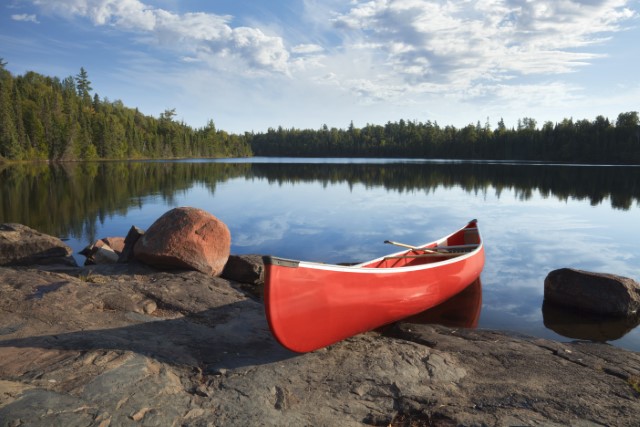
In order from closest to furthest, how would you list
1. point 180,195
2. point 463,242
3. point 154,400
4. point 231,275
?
point 154,400, point 231,275, point 463,242, point 180,195

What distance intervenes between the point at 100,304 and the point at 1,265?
14.7 feet

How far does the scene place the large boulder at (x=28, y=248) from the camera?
32.8 ft

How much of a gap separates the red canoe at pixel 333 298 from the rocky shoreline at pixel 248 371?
0.35m

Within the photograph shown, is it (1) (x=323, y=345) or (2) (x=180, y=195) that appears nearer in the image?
(1) (x=323, y=345)

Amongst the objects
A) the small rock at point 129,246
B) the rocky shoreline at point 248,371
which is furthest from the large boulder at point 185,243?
the rocky shoreline at point 248,371

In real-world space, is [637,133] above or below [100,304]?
above

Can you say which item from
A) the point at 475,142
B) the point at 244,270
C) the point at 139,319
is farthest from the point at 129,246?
the point at 475,142

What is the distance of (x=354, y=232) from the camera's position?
62.7 feet

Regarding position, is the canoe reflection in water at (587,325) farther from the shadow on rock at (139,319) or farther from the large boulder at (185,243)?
the large boulder at (185,243)

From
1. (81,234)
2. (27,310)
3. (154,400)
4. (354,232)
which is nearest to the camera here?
(154,400)

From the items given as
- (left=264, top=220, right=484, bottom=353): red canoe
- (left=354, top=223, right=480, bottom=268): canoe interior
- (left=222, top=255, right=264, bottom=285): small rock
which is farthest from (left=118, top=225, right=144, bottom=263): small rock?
(left=264, top=220, right=484, bottom=353): red canoe

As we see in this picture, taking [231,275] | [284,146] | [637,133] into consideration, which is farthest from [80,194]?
[284,146]

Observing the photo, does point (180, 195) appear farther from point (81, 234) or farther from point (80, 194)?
point (81, 234)

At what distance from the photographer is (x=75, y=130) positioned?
8469 centimetres
